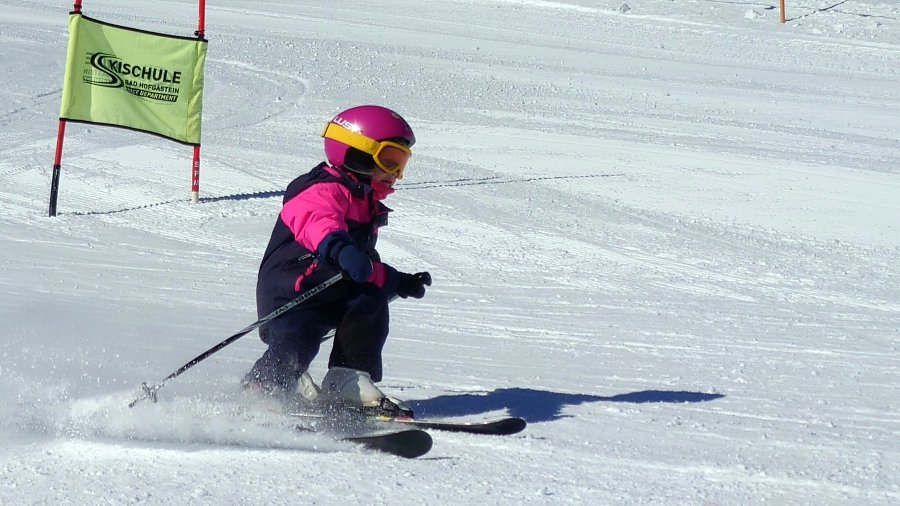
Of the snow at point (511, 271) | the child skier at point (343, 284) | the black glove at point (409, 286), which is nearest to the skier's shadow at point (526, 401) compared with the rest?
the snow at point (511, 271)

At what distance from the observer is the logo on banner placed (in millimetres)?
7566

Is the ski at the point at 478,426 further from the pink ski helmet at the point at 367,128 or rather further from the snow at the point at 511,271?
the pink ski helmet at the point at 367,128

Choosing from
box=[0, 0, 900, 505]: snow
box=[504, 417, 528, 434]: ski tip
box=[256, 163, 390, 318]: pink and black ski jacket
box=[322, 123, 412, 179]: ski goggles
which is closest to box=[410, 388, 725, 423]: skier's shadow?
box=[0, 0, 900, 505]: snow

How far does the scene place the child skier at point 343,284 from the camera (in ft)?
12.3

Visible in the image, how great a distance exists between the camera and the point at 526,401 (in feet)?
13.8

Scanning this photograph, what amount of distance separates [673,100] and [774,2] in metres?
7.77

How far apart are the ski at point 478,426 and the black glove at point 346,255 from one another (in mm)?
555

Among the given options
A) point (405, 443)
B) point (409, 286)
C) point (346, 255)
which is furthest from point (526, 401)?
point (346, 255)

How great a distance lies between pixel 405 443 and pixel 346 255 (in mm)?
613

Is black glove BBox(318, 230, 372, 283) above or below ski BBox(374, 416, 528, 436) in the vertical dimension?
above

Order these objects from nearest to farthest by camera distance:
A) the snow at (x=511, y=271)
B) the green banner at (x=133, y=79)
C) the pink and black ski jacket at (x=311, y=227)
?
the snow at (x=511, y=271)
the pink and black ski jacket at (x=311, y=227)
the green banner at (x=133, y=79)

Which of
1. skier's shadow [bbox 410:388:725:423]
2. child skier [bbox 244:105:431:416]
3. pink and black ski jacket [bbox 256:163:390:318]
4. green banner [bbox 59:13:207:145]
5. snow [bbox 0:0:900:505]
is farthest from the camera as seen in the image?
green banner [bbox 59:13:207:145]

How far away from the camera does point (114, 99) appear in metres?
7.67

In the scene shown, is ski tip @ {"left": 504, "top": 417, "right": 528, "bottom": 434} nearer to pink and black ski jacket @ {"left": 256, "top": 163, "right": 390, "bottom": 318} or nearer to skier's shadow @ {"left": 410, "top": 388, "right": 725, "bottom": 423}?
skier's shadow @ {"left": 410, "top": 388, "right": 725, "bottom": 423}
